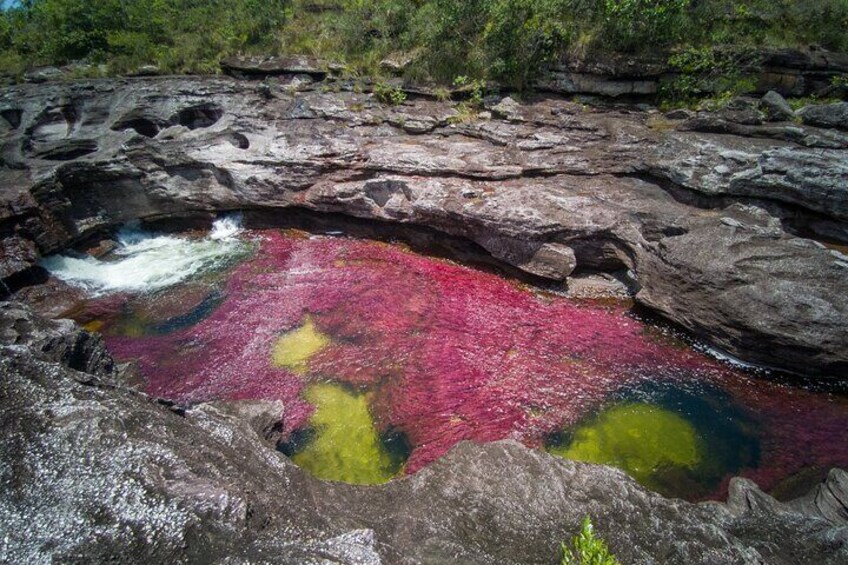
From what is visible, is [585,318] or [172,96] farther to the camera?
[172,96]

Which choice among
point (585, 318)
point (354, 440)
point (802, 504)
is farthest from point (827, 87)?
point (354, 440)

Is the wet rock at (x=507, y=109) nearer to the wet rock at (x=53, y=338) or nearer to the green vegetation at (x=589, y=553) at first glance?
the wet rock at (x=53, y=338)

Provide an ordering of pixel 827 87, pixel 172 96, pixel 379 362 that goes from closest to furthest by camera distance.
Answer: pixel 379 362 < pixel 827 87 < pixel 172 96

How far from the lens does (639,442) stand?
28.4 ft

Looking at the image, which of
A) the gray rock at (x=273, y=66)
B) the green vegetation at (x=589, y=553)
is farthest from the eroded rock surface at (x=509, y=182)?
the green vegetation at (x=589, y=553)

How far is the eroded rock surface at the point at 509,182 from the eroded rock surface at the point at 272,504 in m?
4.60

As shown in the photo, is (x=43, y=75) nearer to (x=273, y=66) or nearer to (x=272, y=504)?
(x=273, y=66)

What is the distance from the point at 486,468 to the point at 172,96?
18.9 meters

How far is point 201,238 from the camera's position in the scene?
16250mm

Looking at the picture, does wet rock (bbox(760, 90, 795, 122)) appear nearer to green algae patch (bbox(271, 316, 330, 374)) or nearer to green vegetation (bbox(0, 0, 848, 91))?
green vegetation (bbox(0, 0, 848, 91))

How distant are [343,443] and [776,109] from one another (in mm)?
16708

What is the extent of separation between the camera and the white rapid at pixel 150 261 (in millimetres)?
13758

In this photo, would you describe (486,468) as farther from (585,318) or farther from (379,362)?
(585,318)

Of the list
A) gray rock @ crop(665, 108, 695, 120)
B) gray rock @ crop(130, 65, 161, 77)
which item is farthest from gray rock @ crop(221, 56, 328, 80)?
gray rock @ crop(665, 108, 695, 120)
